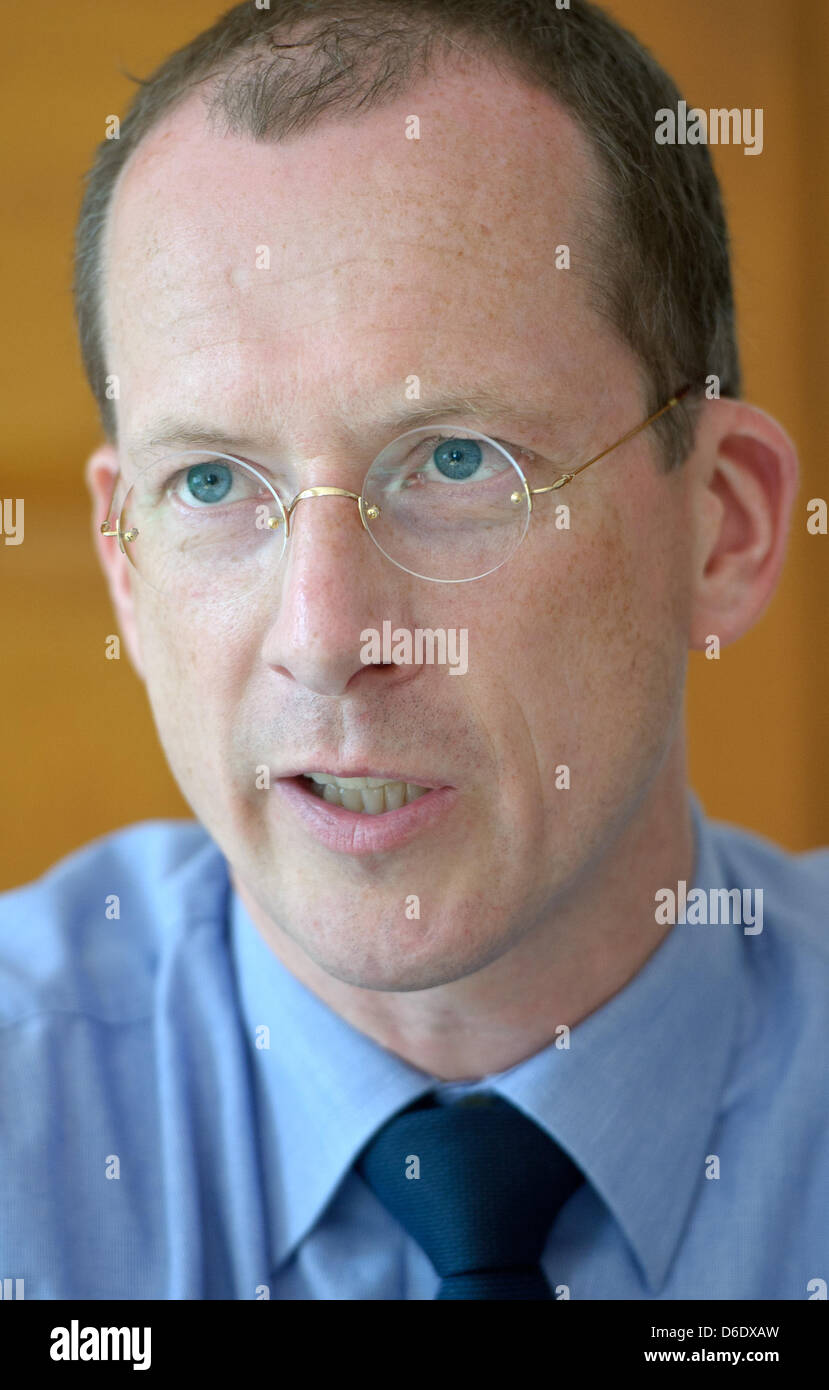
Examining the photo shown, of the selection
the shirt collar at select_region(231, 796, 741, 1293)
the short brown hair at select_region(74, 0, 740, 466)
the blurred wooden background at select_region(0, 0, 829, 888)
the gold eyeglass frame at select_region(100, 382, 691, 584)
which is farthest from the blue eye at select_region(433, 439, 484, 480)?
the blurred wooden background at select_region(0, 0, 829, 888)

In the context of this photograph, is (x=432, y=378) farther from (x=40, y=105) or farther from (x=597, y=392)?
(x=40, y=105)

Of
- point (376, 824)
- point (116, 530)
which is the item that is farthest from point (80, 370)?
point (376, 824)

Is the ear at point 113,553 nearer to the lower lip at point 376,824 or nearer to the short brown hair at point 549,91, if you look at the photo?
the short brown hair at point 549,91

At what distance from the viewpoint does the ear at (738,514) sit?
1344mm

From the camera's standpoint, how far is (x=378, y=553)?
3.62ft

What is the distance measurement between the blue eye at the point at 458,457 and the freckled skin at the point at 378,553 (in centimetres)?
2

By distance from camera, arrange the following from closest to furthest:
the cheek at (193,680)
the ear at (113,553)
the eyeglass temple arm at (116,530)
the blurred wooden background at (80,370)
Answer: the cheek at (193,680) → the eyeglass temple arm at (116,530) → the ear at (113,553) → the blurred wooden background at (80,370)

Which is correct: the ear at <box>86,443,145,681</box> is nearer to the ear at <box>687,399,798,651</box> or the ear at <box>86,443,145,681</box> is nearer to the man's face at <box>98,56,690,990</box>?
the man's face at <box>98,56,690,990</box>

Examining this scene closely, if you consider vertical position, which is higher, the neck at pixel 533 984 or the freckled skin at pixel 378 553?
the freckled skin at pixel 378 553

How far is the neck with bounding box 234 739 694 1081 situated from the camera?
128cm

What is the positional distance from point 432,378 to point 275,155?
242 millimetres

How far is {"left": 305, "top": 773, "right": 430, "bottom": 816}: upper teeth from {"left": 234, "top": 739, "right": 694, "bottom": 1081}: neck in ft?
0.64

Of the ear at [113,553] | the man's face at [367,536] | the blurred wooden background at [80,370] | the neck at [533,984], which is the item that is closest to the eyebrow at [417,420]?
the man's face at [367,536]

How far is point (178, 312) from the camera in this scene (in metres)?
1.16
